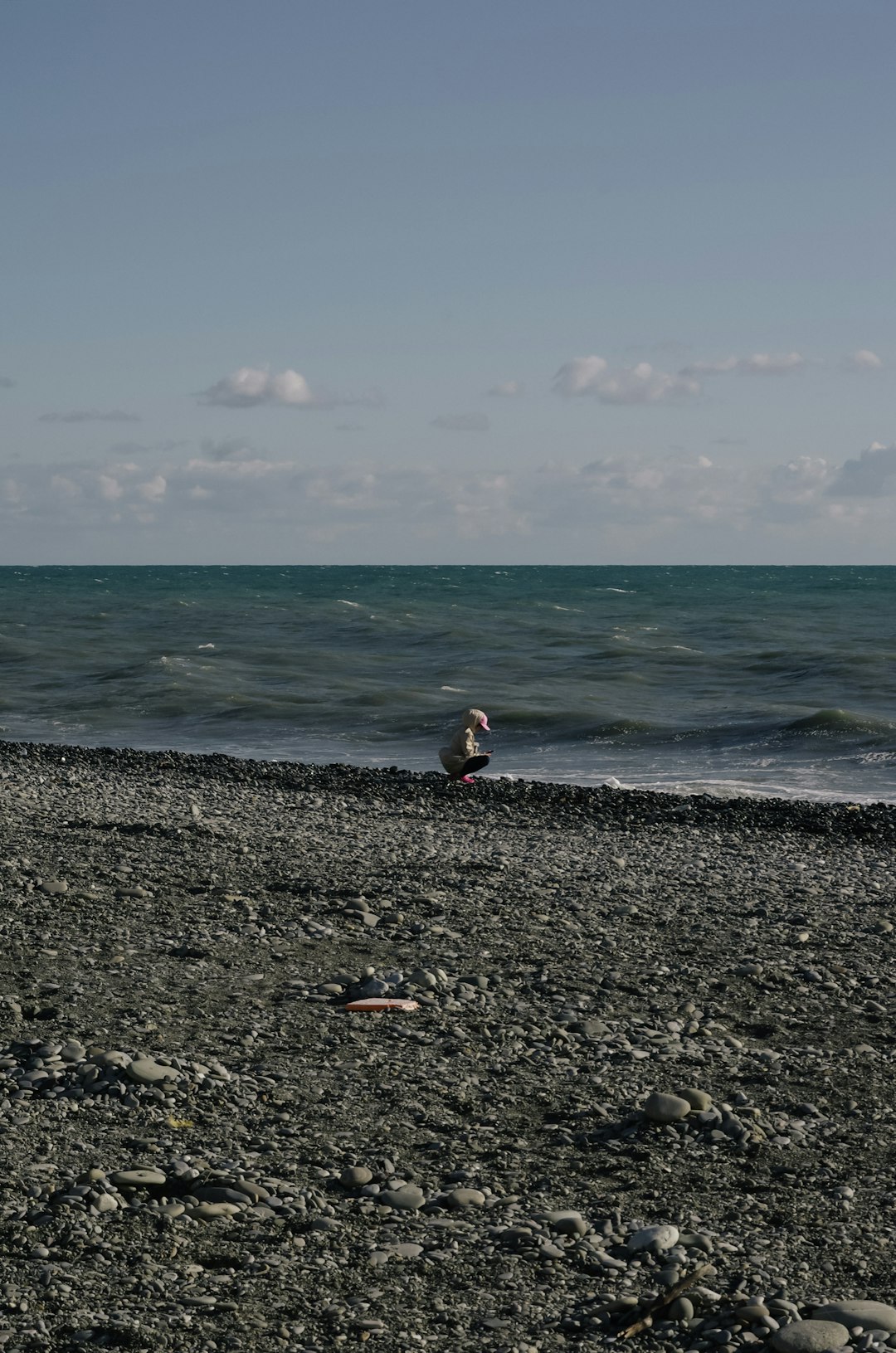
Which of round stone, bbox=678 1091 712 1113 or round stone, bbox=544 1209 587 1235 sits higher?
round stone, bbox=678 1091 712 1113

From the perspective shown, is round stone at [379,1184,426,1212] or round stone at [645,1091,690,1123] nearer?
round stone at [379,1184,426,1212]

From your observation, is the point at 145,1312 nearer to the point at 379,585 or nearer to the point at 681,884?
the point at 681,884

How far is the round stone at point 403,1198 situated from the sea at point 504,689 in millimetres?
13291

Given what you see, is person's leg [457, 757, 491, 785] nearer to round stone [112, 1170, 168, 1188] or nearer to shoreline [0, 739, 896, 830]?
shoreline [0, 739, 896, 830]

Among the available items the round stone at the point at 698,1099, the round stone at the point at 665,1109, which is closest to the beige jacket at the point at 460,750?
the round stone at the point at 698,1099

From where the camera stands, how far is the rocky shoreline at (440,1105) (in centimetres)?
425

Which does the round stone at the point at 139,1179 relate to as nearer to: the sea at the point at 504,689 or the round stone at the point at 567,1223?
the round stone at the point at 567,1223

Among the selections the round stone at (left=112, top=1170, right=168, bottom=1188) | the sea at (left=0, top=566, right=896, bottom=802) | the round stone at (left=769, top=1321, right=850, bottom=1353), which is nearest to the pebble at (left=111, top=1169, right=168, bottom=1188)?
the round stone at (left=112, top=1170, right=168, bottom=1188)

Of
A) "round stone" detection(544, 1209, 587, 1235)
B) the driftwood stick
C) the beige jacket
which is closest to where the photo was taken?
the driftwood stick

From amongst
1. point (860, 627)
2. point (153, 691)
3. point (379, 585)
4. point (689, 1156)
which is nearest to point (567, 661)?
point (153, 691)

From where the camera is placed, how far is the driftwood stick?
412cm

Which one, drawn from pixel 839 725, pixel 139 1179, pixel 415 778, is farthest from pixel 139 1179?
pixel 839 725

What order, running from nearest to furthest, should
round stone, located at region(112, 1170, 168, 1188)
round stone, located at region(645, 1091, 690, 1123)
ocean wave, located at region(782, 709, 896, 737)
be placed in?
round stone, located at region(112, 1170, 168, 1188) < round stone, located at region(645, 1091, 690, 1123) < ocean wave, located at region(782, 709, 896, 737)

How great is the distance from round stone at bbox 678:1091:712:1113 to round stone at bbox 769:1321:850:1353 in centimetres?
173
